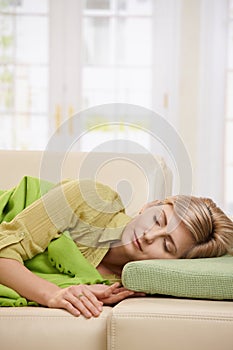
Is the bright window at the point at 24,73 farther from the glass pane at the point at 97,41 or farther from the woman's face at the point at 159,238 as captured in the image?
the woman's face at the point at 159,238

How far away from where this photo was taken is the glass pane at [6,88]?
4.71m

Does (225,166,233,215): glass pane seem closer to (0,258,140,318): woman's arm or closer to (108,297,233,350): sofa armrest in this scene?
(0,258,140,318): woman's arm

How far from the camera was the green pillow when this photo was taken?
1784mm

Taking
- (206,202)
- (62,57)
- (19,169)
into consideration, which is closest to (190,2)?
(62,57)

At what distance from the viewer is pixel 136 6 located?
4688mm

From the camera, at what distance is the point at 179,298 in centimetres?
183

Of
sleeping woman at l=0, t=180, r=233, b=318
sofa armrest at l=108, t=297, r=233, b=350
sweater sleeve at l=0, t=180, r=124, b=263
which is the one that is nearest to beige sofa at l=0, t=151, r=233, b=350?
sofa armrest at l=108, t=297, r=233, b=350

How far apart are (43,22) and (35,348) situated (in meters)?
3.29

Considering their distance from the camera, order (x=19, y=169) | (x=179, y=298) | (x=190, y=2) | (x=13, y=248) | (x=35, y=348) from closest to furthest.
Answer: (x=35, y=348) → (x=179, y=298) → (x=13, y=248) → (x=19, y=169) → (x=190, y=2)

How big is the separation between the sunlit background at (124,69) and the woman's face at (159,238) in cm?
258

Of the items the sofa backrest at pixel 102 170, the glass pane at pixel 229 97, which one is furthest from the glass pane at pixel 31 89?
the sofa backrest at pixel 102 170

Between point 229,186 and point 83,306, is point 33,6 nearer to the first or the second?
point 229,186

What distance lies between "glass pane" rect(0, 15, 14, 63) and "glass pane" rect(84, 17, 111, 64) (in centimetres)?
47

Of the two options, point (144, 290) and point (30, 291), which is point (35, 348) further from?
point (144, 290)
